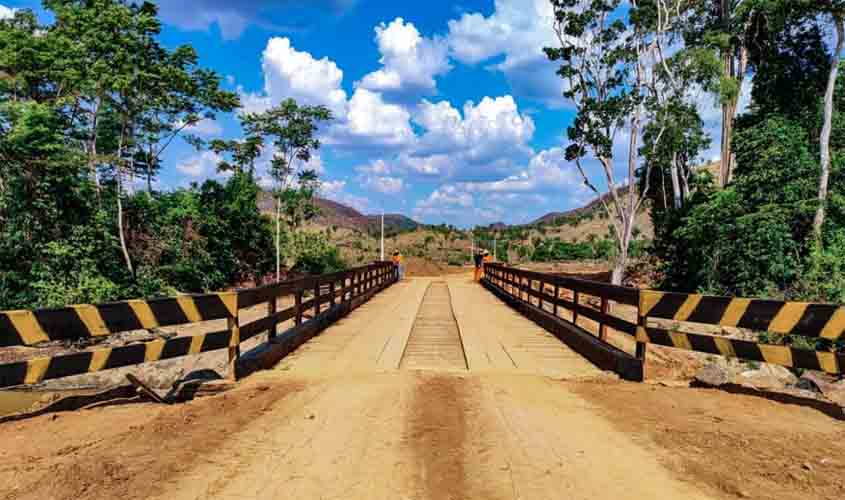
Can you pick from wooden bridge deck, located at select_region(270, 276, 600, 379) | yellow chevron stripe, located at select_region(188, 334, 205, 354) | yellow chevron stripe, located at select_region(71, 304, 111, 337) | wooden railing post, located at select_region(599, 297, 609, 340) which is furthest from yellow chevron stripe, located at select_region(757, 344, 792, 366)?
yellow chevron stripe, located at select_region(71, 304, 111, 337)

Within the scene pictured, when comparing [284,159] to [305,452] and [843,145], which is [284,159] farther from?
[305,452]

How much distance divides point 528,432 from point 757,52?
77.0 feet

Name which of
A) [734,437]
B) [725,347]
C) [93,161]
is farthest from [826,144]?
[93,161]

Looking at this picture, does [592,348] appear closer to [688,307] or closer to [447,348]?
[688,307]

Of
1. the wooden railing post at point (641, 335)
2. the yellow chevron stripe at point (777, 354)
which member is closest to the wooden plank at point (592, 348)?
the wooden railing post at point (641, 335)

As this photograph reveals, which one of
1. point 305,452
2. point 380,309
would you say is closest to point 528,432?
point 305,452

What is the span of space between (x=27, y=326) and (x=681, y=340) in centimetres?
624

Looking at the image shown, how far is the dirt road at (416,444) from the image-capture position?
3066mm

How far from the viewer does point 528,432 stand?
4121 mm

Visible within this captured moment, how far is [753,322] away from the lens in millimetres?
5207

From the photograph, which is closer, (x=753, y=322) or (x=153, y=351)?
(x=153, y=351)

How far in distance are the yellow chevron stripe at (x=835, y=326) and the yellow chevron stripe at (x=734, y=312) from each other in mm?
666

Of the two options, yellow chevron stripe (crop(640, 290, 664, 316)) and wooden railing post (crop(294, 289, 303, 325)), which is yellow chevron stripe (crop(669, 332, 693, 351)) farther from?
wooden railing post (crop(294, 289, 303, 325))

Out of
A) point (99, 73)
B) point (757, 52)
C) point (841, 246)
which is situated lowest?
point (841, 246)
